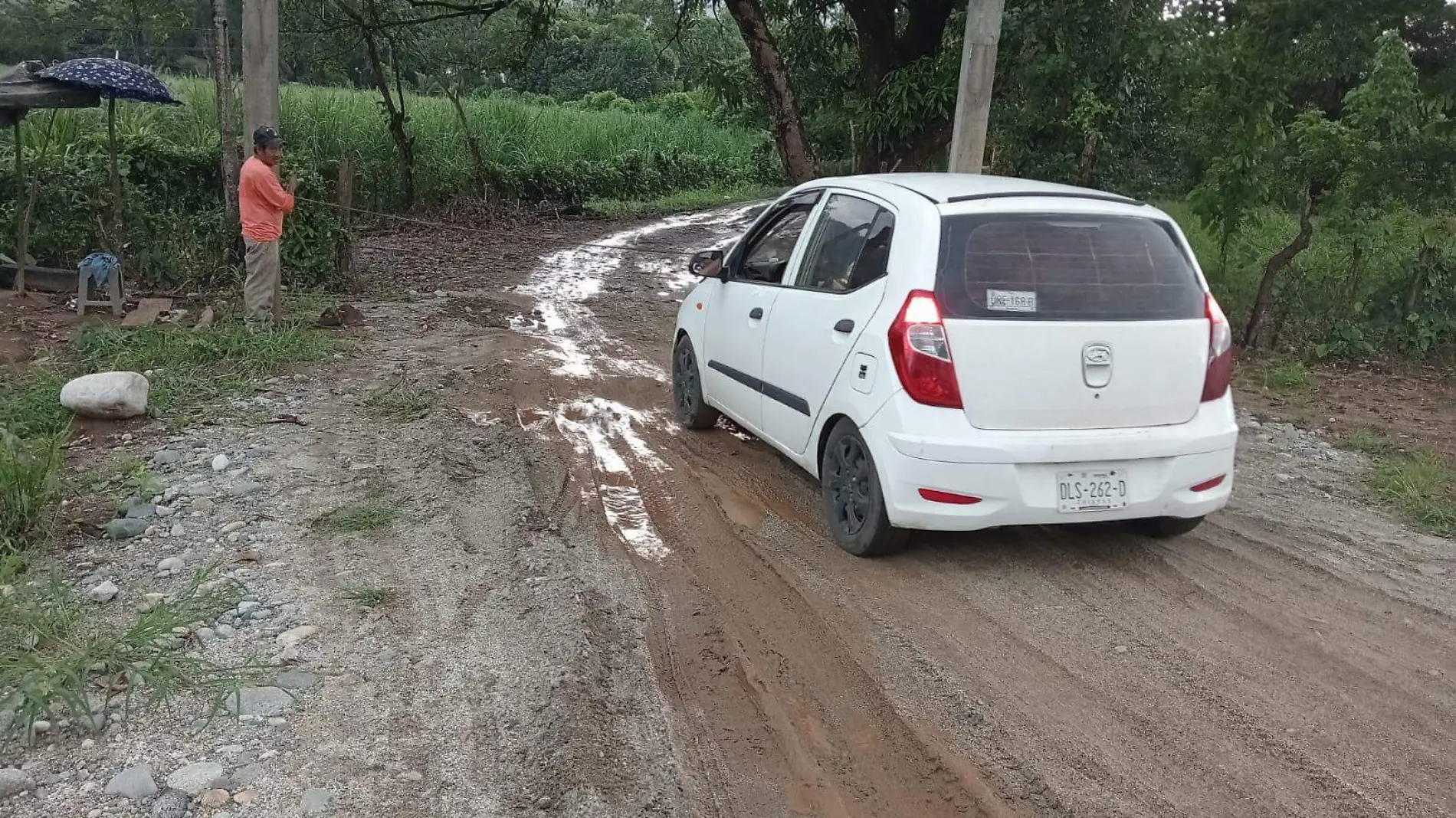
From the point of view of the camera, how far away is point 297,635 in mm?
4137

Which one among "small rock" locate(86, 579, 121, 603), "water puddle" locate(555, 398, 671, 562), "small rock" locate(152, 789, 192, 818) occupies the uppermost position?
"water puddle" locate(555, 398, 671, 562)

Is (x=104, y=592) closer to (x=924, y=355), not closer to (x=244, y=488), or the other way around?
(x=244, y=488)

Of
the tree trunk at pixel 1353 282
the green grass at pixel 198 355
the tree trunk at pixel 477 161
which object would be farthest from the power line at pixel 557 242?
the tree trunk at pixel 1353 282

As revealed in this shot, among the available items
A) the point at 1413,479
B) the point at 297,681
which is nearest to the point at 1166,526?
the point at 1413,479

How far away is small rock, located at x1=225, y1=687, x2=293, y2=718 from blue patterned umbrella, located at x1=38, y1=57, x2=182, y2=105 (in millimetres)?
8072

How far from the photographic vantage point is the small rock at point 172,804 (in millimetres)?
3062

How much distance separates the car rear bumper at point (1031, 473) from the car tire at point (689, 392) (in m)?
2.39

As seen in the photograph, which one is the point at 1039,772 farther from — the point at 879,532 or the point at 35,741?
the point at 35,741

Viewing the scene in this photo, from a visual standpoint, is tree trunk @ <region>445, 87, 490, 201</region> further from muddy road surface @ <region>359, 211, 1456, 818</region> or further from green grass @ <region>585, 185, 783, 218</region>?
muddy road surface @ <region>359, 211, 1456, 818</region>

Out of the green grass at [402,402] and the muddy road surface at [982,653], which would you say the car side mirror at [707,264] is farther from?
the green grass at [402,402]

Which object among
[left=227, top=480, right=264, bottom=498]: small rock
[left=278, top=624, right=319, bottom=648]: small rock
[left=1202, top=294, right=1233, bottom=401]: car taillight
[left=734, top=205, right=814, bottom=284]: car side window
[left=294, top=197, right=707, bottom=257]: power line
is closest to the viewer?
[left=278, top=624, right=319, bottom=648]: small rock

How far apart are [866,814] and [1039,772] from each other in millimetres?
572

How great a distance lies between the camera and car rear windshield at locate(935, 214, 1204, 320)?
4.59 metres

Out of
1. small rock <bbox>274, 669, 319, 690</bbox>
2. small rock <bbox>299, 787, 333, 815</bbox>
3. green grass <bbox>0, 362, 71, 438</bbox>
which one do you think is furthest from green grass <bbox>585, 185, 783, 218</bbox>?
small rock <bbox>299, 787, 333, 815</bbox>
